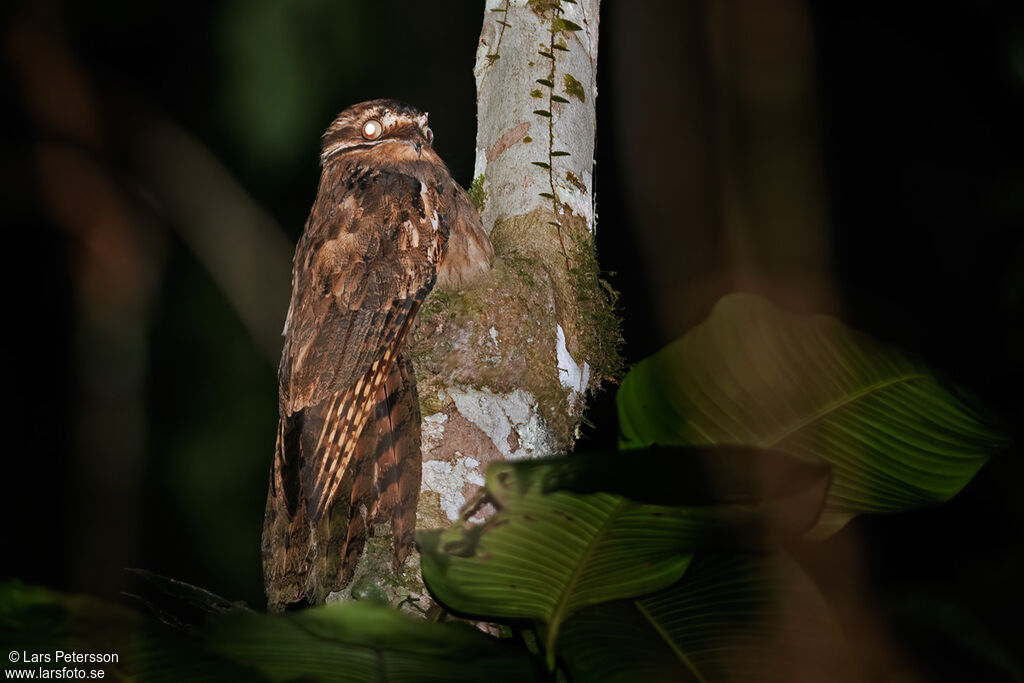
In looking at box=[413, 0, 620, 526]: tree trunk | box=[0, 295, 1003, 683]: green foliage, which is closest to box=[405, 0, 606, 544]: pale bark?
box=[413, 0, 620, 526]: tree trunk

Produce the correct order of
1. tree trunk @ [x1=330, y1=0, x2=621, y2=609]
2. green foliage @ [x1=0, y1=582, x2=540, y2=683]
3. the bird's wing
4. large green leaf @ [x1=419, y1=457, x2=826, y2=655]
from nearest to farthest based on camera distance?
1. green foliage @ [x1=0, y1=582, x2=540, y2=683]
2. large green leaf @ [x1=419, y1=457, x2=826, y2=655]
3. tree trunk @ [x1=330, y1=0, x2=621, y2=609]
4. the bird's wing

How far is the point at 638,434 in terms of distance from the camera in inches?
48.0

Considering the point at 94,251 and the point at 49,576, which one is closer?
the point at 94,251

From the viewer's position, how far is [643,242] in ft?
14.0

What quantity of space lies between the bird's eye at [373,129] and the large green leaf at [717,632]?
2062 mm

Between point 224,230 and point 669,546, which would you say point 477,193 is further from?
point 669,546

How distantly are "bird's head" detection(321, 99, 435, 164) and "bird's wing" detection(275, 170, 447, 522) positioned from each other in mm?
230

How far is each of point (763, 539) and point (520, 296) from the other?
1.20 metres

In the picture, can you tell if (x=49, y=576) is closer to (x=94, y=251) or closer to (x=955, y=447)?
(x=94, y=251)

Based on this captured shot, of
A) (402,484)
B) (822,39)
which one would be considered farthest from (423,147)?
(822,39)

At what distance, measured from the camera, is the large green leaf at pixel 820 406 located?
44.0 inches

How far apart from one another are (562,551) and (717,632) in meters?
0.23

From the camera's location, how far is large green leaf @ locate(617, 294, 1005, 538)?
1118 mm

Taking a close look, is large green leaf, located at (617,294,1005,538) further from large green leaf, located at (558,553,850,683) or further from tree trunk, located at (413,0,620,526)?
tree trunk, located at (413,0,620,526)
